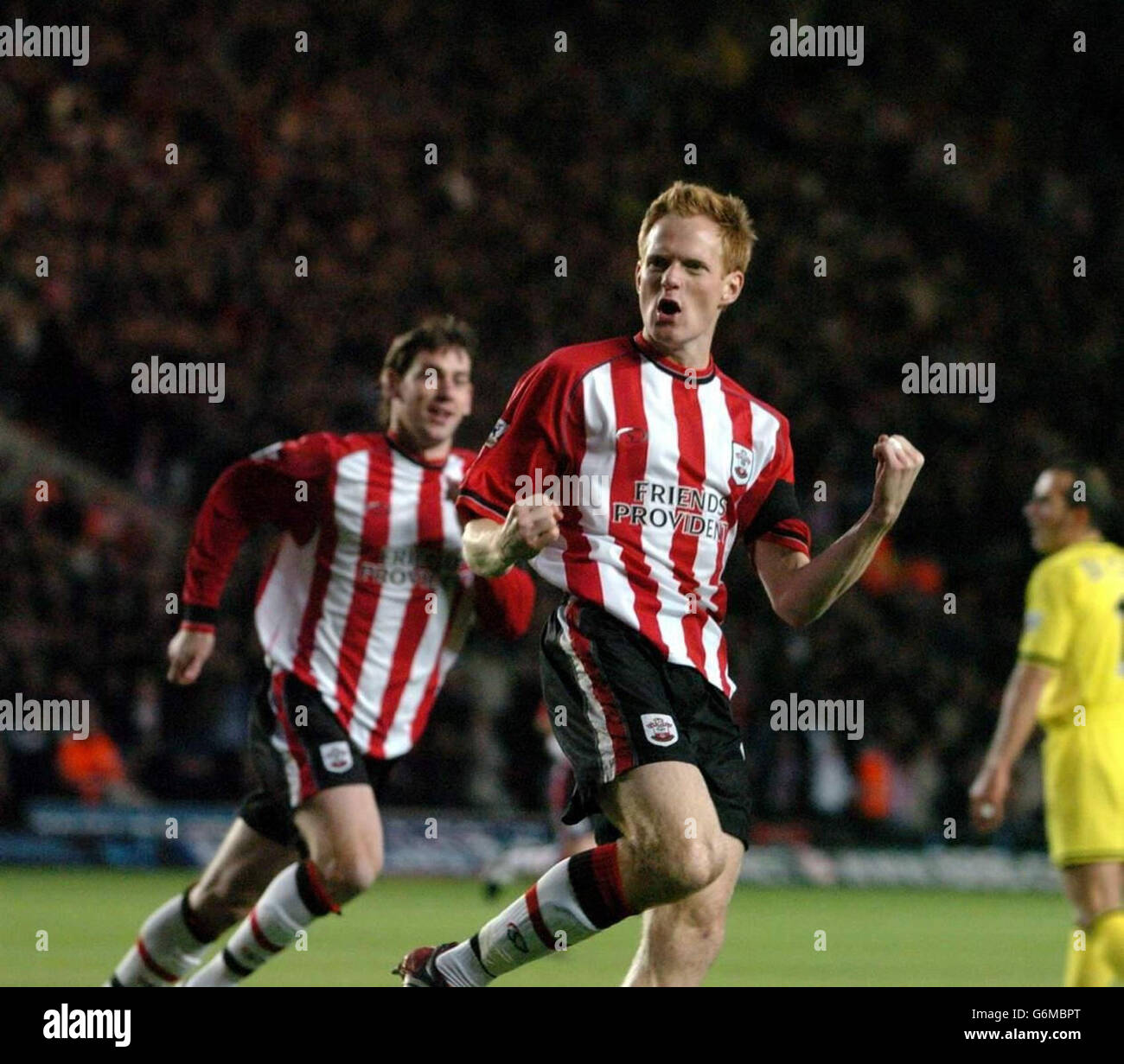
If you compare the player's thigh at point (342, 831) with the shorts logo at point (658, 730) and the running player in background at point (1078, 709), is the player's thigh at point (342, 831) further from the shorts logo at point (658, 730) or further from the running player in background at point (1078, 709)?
the running player in background at point (1078, 709)

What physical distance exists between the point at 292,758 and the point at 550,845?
26.5 feet

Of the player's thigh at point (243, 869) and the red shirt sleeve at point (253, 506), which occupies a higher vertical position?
the red shirt sleeve at point (253, 506)

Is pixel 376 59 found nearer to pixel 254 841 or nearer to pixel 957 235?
pixel 957 235

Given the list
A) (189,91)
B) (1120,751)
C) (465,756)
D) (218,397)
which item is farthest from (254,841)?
(189,91)

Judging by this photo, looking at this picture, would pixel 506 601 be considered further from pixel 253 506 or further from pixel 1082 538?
pixel 1082 538

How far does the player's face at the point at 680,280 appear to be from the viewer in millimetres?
5227

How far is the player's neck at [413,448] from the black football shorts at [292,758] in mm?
933

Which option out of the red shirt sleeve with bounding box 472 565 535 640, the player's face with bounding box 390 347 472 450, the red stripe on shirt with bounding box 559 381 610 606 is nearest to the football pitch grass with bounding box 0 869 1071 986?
the red shirt sleeve with bounding box 472 565 535 640

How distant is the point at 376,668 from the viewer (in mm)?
6641

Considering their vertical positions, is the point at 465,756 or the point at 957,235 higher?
the point at 957,235

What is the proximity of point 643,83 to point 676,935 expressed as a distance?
1720cm
